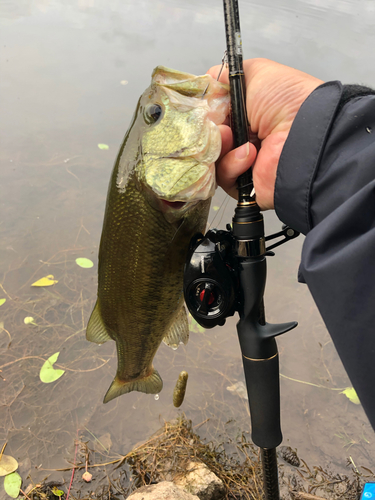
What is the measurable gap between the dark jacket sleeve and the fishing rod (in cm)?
18

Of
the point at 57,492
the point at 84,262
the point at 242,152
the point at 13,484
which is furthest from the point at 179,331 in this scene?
the point at 84,262

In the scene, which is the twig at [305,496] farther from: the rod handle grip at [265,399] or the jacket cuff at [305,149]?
the jacket cuff at [305,149]

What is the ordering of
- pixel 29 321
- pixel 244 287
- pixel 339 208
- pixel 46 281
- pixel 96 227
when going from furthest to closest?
pixel 96 227 < pixel 46 281 < pixel 29 321 < pixel 244 287 < pixel 339 208

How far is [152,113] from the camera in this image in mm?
1438

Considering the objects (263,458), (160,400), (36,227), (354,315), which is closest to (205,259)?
(354,315)

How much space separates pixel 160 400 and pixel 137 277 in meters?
1.55

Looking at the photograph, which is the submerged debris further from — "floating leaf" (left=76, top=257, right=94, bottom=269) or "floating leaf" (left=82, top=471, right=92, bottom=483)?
"floating leaf" (left=76, top=257, right=94, bottom=269)

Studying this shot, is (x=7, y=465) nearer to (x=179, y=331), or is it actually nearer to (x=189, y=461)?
(x=189, y=461)

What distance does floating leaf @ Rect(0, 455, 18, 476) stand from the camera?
228 centimetres

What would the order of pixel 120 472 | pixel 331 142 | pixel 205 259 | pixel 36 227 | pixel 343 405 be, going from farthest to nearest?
1. pixel 36 227
2. pixel 343 405
3. pixel 120 472
4. pixel 205 259
5. pixel 331 142

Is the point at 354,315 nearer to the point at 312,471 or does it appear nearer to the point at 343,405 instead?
the point at 312,471

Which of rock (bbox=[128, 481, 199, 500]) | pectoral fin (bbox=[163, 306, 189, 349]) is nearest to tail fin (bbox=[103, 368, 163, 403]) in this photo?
pectoral fin (bbox=[163, 306, 189, 349])

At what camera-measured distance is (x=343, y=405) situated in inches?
106

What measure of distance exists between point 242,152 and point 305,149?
240 mm
